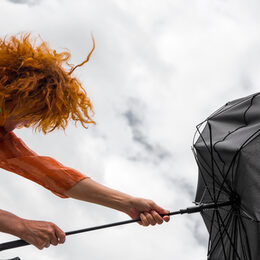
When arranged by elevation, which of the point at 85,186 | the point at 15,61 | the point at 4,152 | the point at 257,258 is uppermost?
the point at 15,61

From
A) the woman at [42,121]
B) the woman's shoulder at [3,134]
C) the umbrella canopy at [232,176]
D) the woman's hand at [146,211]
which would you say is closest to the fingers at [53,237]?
the woman at [42,121]

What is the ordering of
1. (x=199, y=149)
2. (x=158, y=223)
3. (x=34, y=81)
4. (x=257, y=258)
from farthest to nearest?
(x=199, y=149), (x=158, y=223), (x=257, y=258), (x=34, y=81)

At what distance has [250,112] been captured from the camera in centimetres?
385

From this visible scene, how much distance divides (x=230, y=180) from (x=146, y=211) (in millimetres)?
895

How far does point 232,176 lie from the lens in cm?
376

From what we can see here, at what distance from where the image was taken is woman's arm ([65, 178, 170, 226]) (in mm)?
3584

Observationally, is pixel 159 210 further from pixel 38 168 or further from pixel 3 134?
pixel 3 134

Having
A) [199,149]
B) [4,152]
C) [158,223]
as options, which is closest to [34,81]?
[4,152]

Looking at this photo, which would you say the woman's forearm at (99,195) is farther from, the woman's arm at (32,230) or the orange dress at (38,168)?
the woman's arm at (32,230)

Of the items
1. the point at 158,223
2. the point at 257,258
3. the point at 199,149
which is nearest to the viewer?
the point at 257,258

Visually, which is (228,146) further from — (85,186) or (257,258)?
(85,186)

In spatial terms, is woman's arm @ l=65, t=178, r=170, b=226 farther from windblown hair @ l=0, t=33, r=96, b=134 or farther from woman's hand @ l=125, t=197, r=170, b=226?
windblown hair @ l=0, t=33, r=96, b=134

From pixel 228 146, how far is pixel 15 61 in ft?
7.00

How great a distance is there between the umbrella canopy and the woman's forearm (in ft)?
3.31
